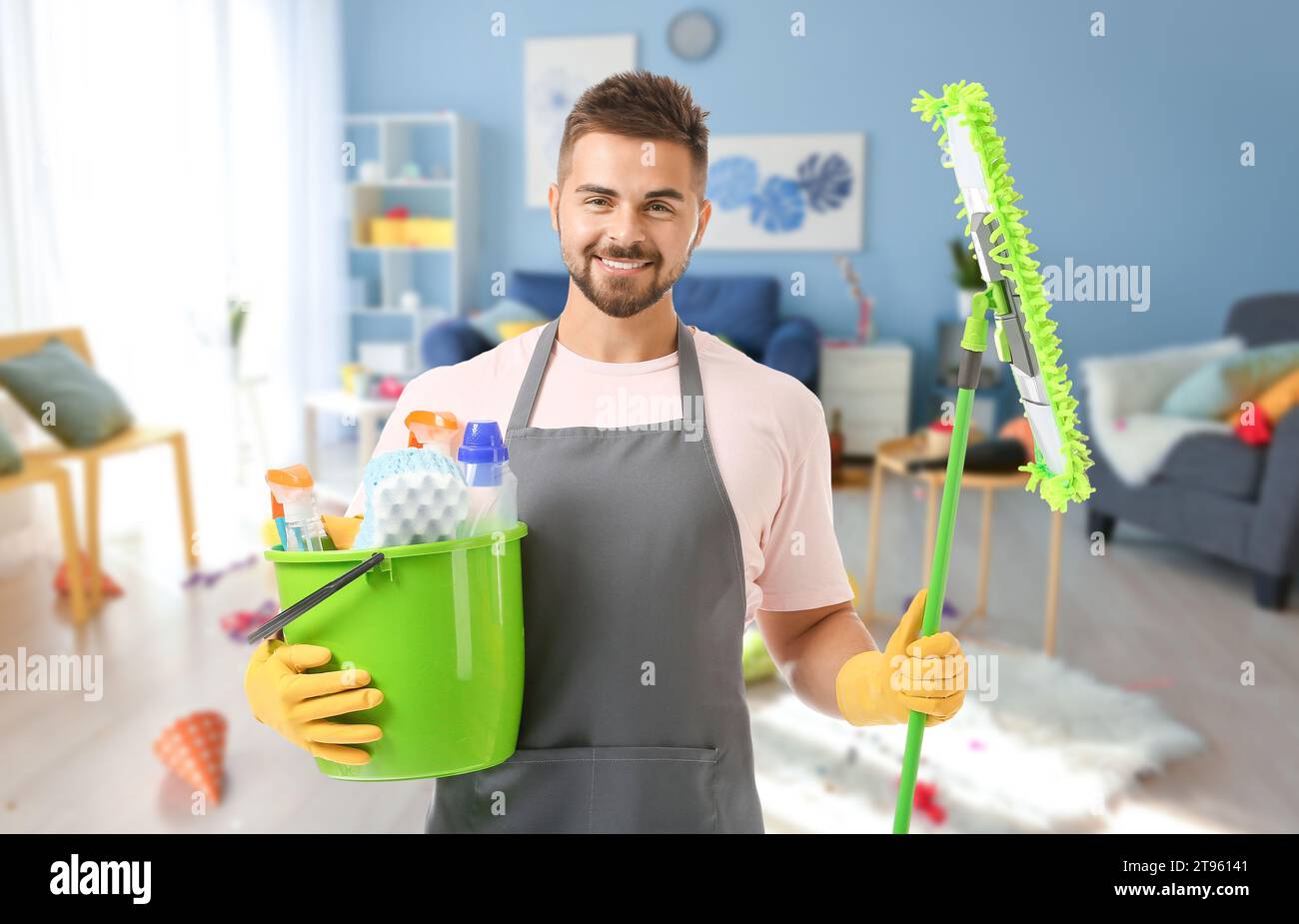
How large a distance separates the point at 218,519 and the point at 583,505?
359cm

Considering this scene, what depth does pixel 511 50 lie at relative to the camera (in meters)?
5.52

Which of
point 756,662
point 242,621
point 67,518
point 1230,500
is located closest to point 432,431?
point 756,662

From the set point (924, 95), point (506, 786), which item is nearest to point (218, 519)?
point (506, 786)

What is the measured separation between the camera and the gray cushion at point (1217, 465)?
3.25 meters

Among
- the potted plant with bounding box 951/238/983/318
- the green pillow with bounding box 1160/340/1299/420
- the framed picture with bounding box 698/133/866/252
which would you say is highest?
the framed picture with bounding box 698/133/866/252

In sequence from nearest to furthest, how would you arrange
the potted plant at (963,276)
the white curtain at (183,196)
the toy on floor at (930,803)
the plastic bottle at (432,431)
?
the plastic bottle at (432,431), the toy on floor at (930,803), the white curtain at (183,196), the potted plant at (963,276)

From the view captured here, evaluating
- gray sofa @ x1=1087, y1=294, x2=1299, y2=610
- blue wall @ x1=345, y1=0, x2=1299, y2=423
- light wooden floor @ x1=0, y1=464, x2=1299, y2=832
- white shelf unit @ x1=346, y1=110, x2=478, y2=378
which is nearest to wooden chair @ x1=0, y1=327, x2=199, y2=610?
light wooden floor @ x1=0, y1=464, x2=1299, y2=832

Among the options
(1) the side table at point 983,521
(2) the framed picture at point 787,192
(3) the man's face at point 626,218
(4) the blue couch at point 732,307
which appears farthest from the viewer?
(2) the framed picture at point 787,192

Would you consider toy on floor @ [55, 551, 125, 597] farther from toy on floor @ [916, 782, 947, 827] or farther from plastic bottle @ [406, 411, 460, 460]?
plastic bottle @ [406, 411, 460, 460]

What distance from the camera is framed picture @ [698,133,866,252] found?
5.33 m

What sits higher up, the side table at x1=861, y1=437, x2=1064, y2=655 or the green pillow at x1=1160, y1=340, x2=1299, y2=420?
the green pillow at x1=1160, y1=340, x2=1299, y2=420

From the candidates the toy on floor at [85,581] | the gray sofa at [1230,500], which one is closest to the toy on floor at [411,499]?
the toy on floor at [85,581]

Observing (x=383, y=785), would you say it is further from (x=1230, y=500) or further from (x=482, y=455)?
(x=1230, y=500)

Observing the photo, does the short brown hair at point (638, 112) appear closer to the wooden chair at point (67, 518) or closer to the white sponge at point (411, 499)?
the white sponge at point (411, 499)
